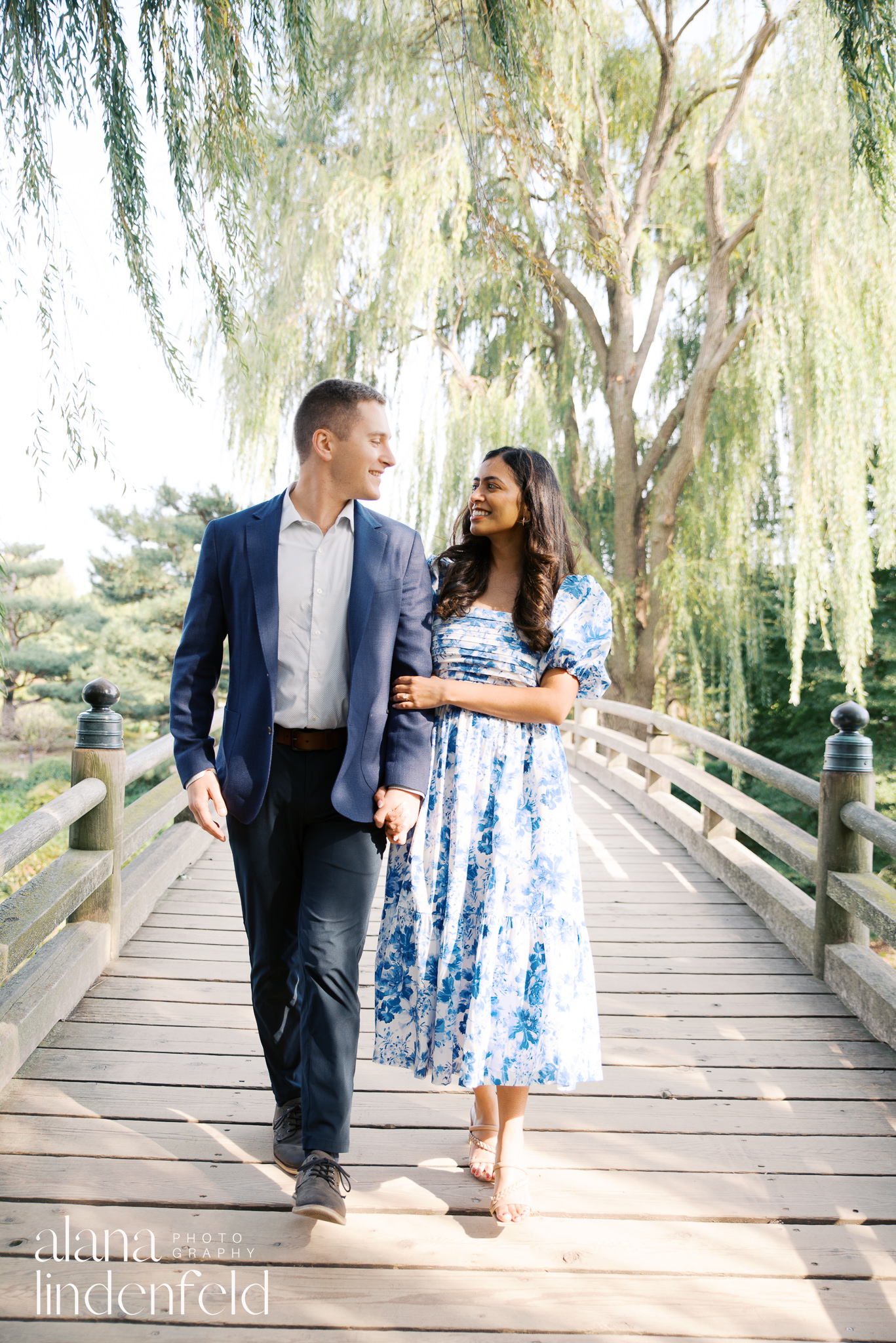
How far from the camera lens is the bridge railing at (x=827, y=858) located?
2.83 m

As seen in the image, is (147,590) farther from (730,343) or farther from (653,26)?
(653,26)

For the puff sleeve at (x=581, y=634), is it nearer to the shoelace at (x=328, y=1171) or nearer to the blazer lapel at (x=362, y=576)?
Result: the blazer lapel at (x=362, y=576)

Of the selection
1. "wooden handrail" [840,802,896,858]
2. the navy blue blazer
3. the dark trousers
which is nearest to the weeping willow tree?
"wooden handrail" [840,802,896,858]

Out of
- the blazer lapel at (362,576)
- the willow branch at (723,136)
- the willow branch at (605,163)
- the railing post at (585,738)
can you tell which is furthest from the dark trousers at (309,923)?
the willow branch at (723,136)

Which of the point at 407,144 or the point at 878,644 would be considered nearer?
the point at 407,144

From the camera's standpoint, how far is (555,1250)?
179 cm

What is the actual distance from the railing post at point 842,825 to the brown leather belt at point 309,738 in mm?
1812

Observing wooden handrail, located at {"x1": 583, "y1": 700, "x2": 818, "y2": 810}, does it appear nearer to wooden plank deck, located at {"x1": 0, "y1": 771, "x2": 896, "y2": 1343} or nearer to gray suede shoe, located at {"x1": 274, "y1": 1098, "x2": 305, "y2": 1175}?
wooden plank deck, located at {"x1": 0, "y1": 771, "x2": 896, "y2": 1343}

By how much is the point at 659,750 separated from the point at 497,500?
13.4 feet

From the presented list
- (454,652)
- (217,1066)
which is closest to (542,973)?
(454,652)

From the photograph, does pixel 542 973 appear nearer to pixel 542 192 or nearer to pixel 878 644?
pixel 542 192

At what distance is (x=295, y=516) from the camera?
1.96 m

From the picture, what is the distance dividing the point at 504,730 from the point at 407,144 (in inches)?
249

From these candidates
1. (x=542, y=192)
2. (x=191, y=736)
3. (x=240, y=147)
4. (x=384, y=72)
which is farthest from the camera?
(x=542, y=192)
